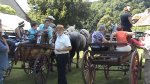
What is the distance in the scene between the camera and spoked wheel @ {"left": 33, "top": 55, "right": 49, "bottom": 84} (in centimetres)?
1014

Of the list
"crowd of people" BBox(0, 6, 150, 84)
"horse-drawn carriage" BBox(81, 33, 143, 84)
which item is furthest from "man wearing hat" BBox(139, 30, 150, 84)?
"horse-drawn carriage" BBox(81, 33, 143, 84)

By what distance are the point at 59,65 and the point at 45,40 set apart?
1426 millimetres

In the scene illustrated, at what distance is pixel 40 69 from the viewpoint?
10289 mm

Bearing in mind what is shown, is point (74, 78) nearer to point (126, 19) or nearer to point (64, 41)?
point (64, 41)

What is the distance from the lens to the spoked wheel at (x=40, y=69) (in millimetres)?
10141

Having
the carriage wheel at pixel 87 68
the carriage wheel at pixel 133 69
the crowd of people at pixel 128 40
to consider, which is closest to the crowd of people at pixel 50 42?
the carriage wheel at pixel 87 68

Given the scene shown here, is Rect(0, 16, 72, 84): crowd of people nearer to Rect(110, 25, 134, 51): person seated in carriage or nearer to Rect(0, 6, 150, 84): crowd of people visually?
Rect(0, 6, 150, 84): crowd of people

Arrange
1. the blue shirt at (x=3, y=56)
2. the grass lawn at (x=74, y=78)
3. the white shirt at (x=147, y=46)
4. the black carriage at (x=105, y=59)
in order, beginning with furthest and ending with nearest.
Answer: the grass lawn at (x=74, y=78) < the black carriage at (x=105, y=59) < the white shirt at (x=147, y=46) < the blue shirt at (x=3, y=56)

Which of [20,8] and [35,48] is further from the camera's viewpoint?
[20,8]

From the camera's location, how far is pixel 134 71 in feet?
28.0

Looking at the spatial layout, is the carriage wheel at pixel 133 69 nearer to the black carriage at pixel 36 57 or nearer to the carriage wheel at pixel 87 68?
the carriage wheel at pixel 87 68

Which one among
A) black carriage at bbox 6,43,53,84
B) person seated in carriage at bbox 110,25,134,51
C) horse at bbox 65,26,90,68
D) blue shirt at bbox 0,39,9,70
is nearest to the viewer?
blue shirt at bbox 0,39,9,70

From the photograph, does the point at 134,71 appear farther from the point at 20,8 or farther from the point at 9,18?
the point at 20,8

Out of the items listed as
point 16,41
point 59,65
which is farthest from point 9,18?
point 59,65
